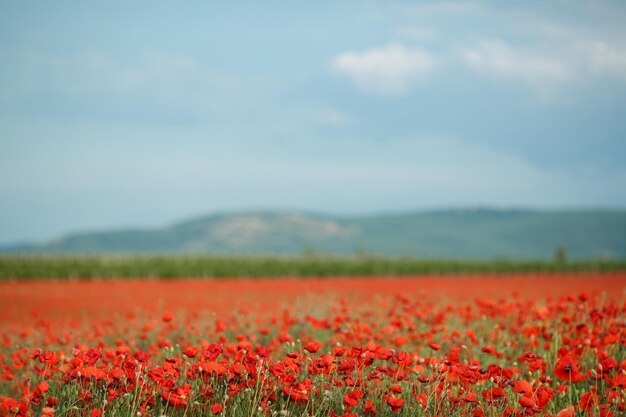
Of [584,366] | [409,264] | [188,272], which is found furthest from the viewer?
[409,264]

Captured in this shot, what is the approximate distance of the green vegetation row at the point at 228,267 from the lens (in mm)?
42812

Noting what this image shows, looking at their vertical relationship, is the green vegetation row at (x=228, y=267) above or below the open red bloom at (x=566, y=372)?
below

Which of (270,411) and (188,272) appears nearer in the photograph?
(270,411)

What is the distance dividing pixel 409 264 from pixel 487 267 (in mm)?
7416

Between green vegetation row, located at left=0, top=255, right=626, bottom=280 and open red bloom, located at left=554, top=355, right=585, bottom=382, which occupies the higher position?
open red bloom, located at left=554, top=355, right=585, bottom=382

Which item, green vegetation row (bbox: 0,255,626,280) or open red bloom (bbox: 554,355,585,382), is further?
green vegetation row (bbox: 0,255,626,280)

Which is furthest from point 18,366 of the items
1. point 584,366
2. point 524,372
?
point 584,366

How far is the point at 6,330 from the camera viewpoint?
37.1 feet

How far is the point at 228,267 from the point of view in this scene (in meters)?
45.3

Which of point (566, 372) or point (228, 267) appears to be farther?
point (228, 267)

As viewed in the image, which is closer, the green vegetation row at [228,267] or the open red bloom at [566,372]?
the open red bloom at [566,372]

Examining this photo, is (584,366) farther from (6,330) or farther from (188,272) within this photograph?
(188,272)

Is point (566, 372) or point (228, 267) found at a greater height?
point (566, 372)

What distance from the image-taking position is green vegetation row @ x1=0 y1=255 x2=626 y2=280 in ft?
140
